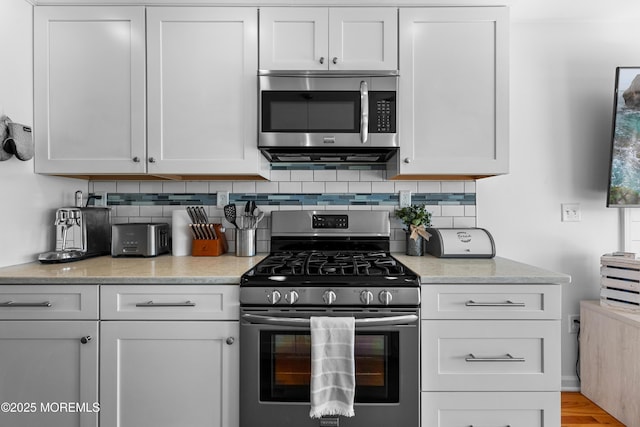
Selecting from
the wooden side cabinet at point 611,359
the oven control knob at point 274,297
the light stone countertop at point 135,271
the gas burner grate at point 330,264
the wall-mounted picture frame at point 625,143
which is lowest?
the wooden side cabinet at point 611,359

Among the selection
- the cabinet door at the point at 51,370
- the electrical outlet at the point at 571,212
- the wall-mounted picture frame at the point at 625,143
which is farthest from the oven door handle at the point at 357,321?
the wall-mounted picture frame at the point at 625,143

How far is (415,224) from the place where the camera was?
2182mm

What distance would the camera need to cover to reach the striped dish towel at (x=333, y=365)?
1521 mm

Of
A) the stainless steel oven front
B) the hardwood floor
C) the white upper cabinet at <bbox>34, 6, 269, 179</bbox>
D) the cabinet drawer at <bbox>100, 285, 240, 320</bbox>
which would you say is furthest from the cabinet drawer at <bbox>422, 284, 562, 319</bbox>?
the white upper cabinet at <bbox>34, 6, 269, 179</bbox>

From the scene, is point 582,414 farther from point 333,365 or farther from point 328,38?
point 328,38

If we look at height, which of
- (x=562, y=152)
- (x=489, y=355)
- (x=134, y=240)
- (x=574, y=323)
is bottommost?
(x=574, y=323)

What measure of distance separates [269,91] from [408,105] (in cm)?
73

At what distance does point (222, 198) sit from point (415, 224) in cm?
118

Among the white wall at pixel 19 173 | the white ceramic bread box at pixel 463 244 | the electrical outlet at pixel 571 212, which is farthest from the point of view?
the electrical outlet at pixel 571 212

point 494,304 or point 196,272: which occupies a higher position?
point 196,272

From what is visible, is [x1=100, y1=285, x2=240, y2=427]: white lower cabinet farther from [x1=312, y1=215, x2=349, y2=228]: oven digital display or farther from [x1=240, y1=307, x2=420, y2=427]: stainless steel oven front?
[x1=312, y1=215, x2=349, y2=228]: oven digital display

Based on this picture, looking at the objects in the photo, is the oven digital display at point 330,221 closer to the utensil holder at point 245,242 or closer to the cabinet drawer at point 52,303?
the utensil holder at point 245,242

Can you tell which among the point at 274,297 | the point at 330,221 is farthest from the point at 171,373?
the point at 330,221

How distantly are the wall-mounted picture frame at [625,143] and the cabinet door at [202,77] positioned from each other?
80.7 inches
